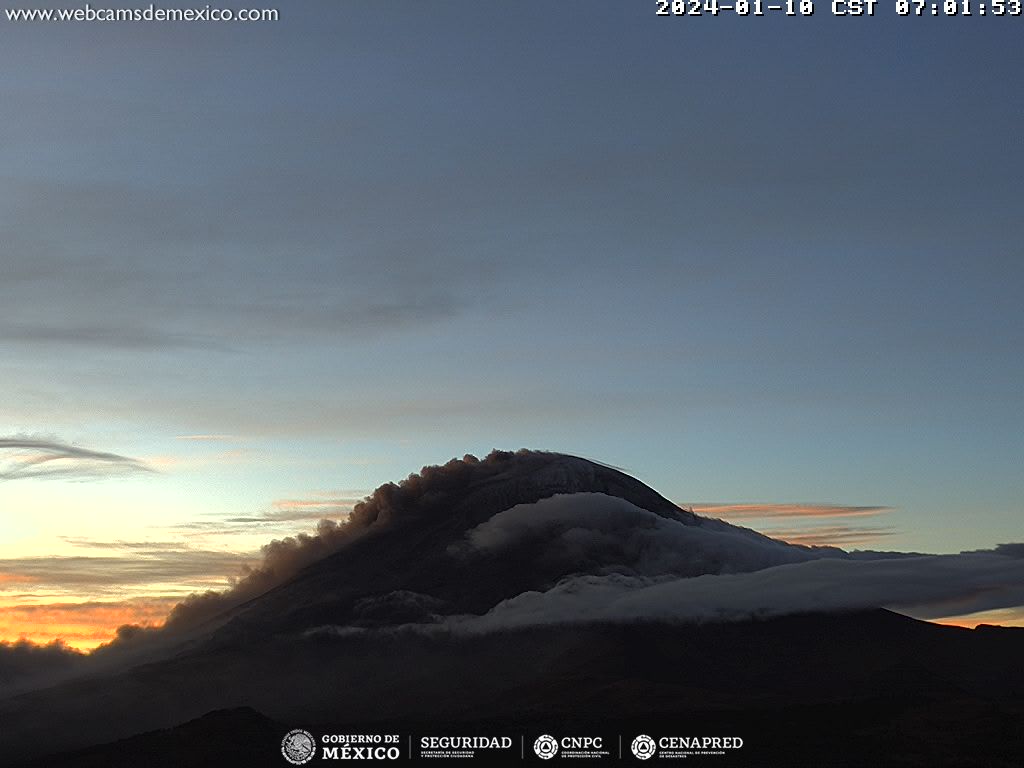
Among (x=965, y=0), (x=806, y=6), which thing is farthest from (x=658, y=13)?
(x=965, y=0)

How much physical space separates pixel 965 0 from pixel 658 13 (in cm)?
3767

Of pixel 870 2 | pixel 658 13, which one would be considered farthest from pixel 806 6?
pixel 658 13

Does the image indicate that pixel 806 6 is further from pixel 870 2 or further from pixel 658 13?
pixel 658 13

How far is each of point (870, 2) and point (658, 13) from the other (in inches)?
1010

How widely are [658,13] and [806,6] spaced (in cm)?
1824

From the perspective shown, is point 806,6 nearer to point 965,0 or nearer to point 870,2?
point 870,2

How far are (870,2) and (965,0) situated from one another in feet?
39.9

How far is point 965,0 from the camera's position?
165375 millimetres

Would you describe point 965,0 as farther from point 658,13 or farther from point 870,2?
point 658,13

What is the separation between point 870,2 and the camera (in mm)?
163875

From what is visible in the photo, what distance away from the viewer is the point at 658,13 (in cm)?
16562

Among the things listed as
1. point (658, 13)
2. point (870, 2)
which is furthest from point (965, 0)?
point (658, 13)

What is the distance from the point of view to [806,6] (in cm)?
16575

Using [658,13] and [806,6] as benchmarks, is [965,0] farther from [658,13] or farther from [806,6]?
[658,13]
